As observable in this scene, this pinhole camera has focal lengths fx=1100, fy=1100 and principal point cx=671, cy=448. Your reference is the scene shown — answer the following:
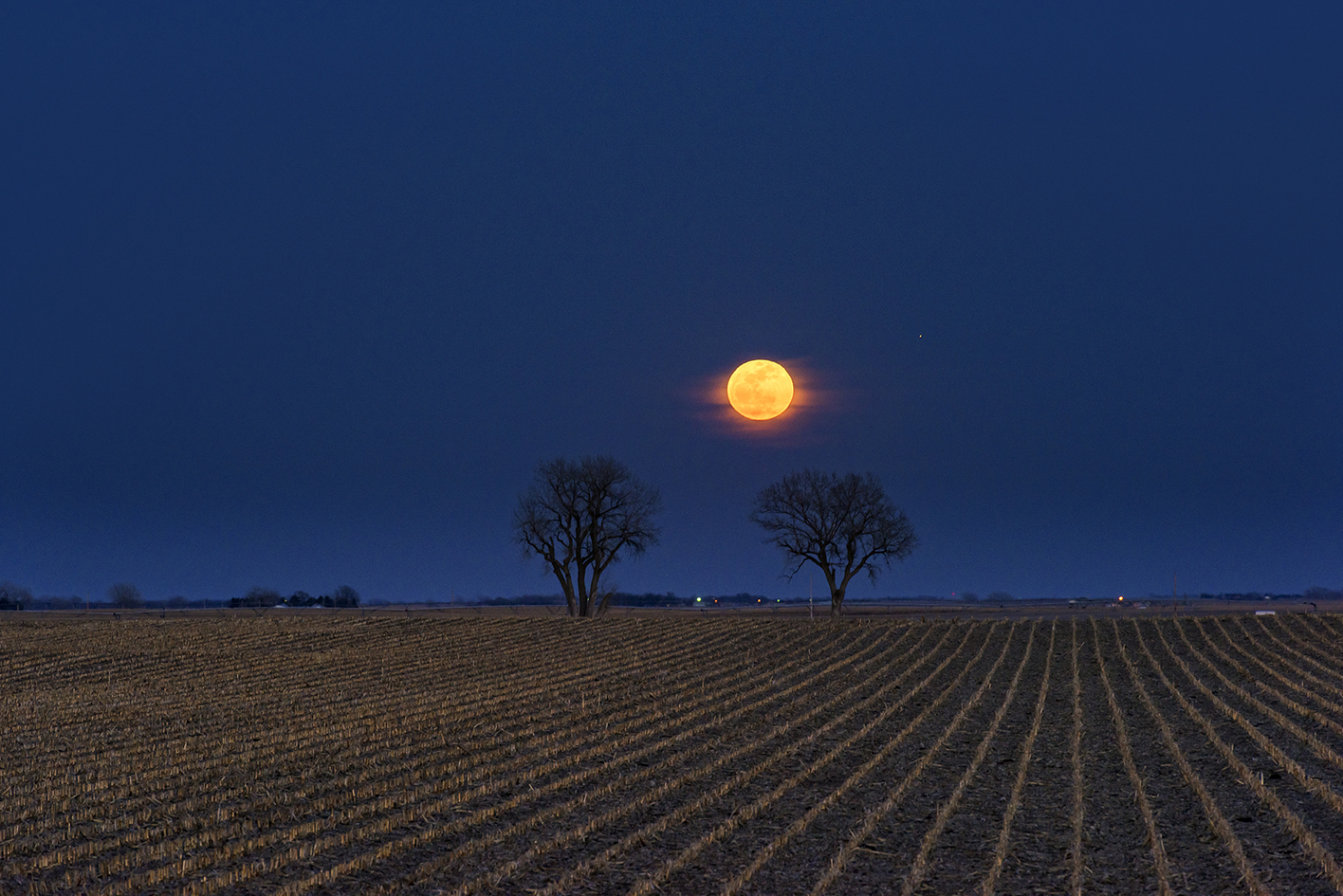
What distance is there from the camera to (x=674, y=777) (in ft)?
63.4

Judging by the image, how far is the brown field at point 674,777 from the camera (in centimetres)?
1336

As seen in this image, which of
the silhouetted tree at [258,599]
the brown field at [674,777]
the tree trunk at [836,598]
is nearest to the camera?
the brown field at [674,777]

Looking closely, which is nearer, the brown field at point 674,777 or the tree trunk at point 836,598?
the brown field at point 674,777

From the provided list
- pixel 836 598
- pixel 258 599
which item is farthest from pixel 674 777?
pixel 258 599

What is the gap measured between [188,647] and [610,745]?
102 feet

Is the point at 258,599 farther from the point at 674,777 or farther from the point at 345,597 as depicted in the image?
the point at 674,777

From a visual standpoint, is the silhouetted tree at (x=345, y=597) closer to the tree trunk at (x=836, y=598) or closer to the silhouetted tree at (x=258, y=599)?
the silhouetted tree at (x=258, y=599)

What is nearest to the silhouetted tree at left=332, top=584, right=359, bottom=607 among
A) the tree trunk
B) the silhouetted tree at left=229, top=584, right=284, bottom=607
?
the silhouetted tree at left=229, top=584, right=284, bottom=607

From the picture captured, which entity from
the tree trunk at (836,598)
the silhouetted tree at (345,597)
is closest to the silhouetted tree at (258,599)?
the silhouetted tree at (345,597)

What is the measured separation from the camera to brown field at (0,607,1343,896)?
13.4 metres

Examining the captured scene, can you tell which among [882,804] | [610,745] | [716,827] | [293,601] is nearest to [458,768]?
[610,745]

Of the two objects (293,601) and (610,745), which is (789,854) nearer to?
(610,745)

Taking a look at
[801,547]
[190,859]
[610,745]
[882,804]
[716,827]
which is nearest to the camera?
[190,859]

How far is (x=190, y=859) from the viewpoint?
1334 centimetres
